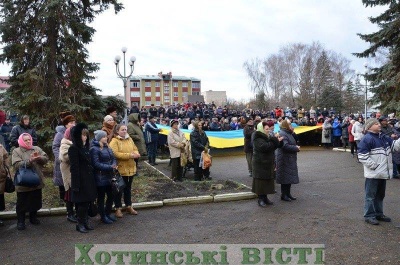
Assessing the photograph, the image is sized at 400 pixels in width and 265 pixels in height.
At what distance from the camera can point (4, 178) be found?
6.88 meters

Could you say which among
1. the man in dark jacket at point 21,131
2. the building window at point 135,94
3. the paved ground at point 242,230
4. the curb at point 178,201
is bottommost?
the paved ground at point 242,230

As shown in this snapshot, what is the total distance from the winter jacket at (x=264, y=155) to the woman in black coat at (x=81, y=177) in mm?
3415

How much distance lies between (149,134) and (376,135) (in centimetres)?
905

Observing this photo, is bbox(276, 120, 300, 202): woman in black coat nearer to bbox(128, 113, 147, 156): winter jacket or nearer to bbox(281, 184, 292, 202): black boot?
bbox(281, 184, 292, 202): black boot

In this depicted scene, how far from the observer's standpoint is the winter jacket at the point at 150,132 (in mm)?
13938

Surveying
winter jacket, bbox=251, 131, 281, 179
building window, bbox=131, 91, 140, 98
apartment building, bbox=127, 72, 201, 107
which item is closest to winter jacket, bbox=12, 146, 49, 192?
winter jacket, bbox=251, 131, 281, 179

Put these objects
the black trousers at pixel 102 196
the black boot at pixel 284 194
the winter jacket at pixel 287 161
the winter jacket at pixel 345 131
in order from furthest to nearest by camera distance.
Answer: the winter jacket at pixel 345 131
the black boot at pixel 284 194
the winter jacket at pixel 287 161
the black trousers at pixel 102 196

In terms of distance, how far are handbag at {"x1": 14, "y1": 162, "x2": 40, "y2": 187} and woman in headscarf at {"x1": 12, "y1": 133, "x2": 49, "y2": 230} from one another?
79 millimetres

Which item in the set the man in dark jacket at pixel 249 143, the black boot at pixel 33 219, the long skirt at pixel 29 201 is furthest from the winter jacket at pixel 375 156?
the black boot at pixel 33 219

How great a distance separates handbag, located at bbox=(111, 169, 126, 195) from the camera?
273 inches

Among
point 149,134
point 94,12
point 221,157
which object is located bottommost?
point 221,157

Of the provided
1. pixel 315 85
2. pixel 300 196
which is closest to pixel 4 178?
pixel 300 196

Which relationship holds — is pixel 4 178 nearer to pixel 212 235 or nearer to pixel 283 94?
pixel 212 235

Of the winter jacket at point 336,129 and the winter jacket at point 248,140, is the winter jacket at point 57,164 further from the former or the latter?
the winter jacket at point 336,129
